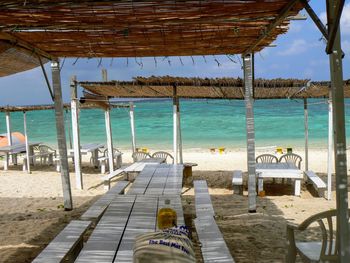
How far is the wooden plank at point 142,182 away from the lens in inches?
194

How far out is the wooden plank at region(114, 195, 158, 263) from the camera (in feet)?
8.68

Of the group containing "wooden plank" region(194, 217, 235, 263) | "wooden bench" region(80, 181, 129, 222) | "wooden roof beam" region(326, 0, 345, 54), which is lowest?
"wooden bench" region(80, 181, 129, 222)

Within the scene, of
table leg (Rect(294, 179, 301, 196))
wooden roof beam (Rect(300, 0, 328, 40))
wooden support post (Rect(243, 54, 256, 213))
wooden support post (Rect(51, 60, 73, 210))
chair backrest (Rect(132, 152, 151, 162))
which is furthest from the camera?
chair backrest (Rect(132, 152, 151, 162))

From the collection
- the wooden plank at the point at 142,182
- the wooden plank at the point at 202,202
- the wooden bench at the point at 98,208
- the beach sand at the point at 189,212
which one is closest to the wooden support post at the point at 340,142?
the wooden plank at the point at 202,202

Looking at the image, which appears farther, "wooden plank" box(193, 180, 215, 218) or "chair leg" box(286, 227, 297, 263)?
"wooden plank" box(193, 180, 215, 218)

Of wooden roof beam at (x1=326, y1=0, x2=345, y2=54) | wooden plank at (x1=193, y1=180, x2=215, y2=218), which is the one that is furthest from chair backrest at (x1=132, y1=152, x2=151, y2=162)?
wooden roof beam at (x1=326, y1=0, x2=345, y2=54)

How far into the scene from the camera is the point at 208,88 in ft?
26.2

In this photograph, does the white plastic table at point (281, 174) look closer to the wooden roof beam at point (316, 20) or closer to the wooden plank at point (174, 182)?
the wooden plank at point (174, 182)

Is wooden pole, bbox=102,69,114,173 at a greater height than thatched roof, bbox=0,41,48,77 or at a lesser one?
lesser

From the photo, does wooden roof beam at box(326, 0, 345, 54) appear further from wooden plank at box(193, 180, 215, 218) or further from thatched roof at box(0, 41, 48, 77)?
thatched roof at box(0, 41, 48, 77)

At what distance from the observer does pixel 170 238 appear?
1576 millimetres

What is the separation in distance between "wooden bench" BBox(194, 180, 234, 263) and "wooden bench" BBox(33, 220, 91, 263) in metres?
0.99

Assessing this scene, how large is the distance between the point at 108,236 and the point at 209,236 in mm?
799

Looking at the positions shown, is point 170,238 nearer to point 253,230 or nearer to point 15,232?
point 253,230
